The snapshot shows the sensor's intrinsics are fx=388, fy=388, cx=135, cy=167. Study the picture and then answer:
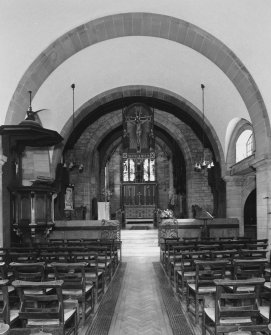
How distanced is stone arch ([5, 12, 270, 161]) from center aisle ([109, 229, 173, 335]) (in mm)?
4433

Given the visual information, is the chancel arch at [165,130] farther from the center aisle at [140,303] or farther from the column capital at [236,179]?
the center aisle at [140,303]

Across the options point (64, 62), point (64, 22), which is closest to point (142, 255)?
point (64, 62)

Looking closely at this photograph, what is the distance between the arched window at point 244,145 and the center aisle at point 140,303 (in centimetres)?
509

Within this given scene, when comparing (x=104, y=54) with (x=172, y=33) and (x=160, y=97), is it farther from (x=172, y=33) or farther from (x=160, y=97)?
(x=160, y=97)

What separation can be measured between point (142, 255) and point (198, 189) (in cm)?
672

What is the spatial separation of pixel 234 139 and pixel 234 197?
235 centimetres

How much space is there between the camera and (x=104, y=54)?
39.6 feet

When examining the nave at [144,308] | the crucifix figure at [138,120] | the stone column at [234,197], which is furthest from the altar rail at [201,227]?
the nave at [144,308]

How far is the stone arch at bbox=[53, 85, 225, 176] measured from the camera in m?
15.5

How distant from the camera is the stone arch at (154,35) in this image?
9766mm

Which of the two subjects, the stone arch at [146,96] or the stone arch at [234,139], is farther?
the stone arch at [146,96]

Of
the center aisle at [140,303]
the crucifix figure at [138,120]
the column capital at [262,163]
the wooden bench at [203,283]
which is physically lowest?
the center aisle at [140,303]

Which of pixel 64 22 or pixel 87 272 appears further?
pixel 64 22

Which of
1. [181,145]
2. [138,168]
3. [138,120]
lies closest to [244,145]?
[138,120]
